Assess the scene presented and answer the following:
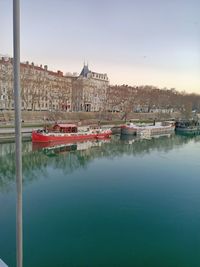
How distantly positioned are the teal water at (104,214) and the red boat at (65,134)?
17.6ft

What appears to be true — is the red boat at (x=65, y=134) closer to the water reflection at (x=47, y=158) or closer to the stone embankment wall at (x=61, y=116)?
the water reflection at (x=47, y=158)

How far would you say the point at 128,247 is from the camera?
5531 millimetres

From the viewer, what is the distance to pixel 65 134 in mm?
21062

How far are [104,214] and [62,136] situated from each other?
14123mm

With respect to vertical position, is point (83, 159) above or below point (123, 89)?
below

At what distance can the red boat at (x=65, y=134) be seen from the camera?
63.5ft

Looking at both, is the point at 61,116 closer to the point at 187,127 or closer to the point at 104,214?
the point at 187,127

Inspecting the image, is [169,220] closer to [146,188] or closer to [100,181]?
[146,188]

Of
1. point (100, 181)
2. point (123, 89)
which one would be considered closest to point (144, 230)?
point (100, 181)

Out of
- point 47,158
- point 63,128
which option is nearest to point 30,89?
point 63,128

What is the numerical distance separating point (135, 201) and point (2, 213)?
13.6 ft

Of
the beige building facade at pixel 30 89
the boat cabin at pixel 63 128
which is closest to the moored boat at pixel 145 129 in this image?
the boat cabin at pixel 63 128

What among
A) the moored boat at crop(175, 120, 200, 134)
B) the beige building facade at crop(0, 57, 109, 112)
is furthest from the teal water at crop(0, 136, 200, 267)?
the moored boat at crop(175, 120, 200, 134)

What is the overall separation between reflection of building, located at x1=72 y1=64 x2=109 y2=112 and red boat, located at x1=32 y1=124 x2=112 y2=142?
56.8ft
